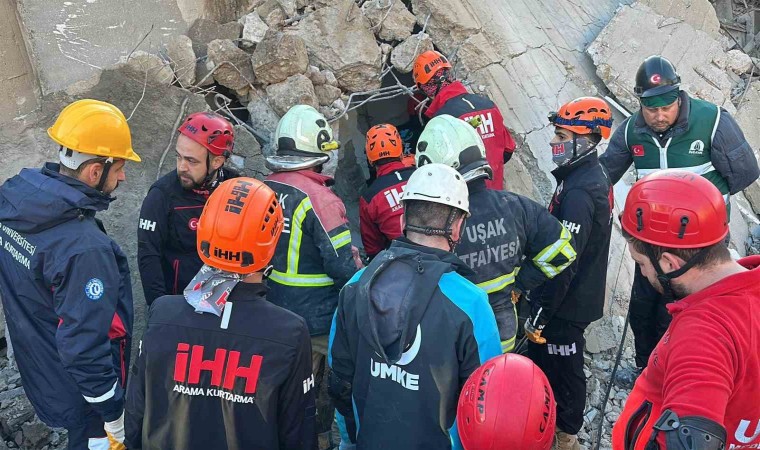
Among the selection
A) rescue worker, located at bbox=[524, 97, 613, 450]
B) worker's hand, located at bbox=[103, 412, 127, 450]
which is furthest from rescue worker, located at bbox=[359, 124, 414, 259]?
worker's hand, located at bbox=[103, 412, 127, 450]

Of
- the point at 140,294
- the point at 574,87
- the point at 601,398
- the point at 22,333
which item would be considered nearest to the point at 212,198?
the point at 22,333

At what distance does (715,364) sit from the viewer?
2123 millimetres

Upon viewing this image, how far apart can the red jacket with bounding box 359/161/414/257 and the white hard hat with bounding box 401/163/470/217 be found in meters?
1.71

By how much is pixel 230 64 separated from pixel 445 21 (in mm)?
2065

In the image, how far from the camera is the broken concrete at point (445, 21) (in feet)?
20.1

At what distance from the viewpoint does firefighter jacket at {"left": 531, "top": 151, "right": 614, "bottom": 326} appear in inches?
164

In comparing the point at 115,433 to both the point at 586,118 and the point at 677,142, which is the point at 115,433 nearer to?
the point at 586,118

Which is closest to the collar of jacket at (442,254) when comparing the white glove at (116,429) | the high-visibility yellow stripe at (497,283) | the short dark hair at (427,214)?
the short dark hair at (427,214)

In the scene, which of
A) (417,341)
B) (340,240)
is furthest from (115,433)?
(417,341)

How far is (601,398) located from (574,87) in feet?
9.98

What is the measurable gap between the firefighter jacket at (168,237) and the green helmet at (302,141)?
57 cm

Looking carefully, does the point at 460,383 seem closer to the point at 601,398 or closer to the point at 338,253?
the point at 338,253

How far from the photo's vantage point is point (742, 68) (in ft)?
23.5

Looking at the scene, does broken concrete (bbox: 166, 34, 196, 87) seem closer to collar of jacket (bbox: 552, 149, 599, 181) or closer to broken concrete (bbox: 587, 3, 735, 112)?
collar of jacket (bbox: 552, 149, 599, 181)
